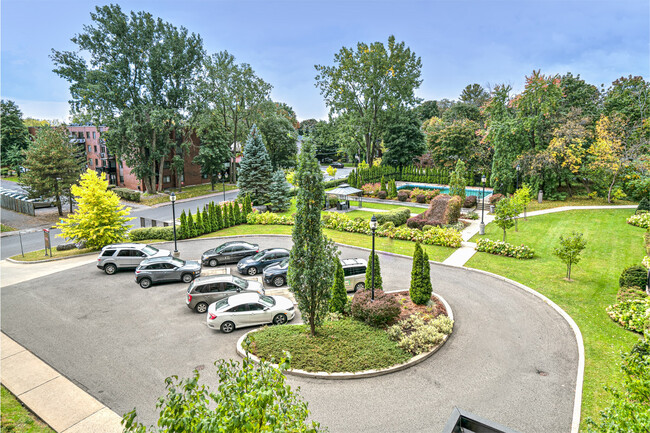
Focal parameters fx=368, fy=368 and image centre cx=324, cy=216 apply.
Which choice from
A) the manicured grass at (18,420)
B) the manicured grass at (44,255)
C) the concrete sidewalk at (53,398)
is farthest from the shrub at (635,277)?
the manicured grass at (44,255)

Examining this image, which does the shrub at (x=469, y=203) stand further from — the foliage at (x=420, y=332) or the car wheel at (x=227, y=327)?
the car wheel at (x=227, y=327)

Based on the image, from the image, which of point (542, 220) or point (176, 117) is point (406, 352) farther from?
point (176, 117)

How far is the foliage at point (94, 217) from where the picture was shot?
952 inches

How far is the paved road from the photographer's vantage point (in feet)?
31.8

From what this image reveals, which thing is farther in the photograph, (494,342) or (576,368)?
(494,342)

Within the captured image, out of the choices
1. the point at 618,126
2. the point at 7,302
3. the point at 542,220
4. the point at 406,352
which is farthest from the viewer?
the point at 618,126

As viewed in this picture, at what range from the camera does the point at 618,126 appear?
32.8 meters

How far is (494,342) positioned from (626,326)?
4.81 metres

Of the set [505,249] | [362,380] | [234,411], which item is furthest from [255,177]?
[234,411]

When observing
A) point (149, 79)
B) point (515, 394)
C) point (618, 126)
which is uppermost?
point (149, 79)

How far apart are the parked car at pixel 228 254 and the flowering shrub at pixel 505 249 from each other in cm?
1402

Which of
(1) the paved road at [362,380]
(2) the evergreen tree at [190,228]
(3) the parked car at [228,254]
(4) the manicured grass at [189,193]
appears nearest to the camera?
(1) the paved road at [362,380]

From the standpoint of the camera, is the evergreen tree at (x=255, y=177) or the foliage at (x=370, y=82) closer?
the evergreen tree at (x=255, y=177)

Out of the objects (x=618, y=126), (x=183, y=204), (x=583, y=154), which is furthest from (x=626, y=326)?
(x=183, y=204)
